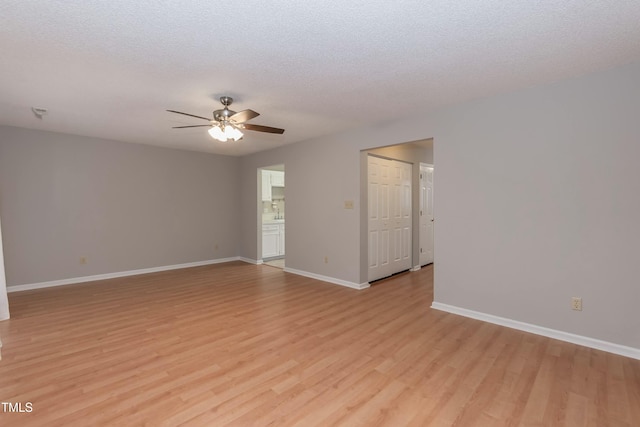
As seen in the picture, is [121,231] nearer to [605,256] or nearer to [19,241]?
[19,241]

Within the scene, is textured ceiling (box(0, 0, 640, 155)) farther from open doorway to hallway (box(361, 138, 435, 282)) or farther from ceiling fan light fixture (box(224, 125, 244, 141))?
open doorway to hallway (box(361, 138, 435, 282))

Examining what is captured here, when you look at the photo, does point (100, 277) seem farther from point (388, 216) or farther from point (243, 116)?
point (388, 216)

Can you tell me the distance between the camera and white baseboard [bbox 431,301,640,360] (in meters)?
2.55

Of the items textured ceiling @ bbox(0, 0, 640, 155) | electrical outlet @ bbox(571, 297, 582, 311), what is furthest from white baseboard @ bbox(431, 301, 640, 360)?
textured ceiling @ bbox(0, 0, 640, 155)

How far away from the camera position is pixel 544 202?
9.59 feet

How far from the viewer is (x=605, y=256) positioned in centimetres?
264

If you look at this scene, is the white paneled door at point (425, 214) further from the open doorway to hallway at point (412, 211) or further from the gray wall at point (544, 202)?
the gray wall at point (544, 202)

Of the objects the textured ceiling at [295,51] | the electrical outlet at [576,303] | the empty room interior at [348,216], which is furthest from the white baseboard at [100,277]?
the electrical outlet at [576,303]

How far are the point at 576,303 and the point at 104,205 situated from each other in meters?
6.59

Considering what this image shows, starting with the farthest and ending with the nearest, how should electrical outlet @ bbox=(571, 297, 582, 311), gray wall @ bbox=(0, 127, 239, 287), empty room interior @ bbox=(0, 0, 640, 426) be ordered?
gray wall @ bbox=(0, 127, 239, 287), electrical outlet @ bbox=(571, 297, 582, 311), empty room interior @ bbox=(0, 0, 640, 426)

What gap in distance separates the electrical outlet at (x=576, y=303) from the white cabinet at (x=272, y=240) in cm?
540

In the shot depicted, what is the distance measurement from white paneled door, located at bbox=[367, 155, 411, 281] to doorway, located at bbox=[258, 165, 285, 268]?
7.18 ft

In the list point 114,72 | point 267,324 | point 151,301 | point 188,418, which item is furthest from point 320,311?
point 114,72

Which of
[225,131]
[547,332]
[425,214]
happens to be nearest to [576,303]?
[547,332]
